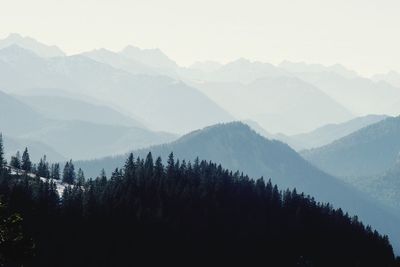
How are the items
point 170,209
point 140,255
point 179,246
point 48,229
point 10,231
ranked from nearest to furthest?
1. point 10,231
2. point 48,229
3. point 140,255
4. point 179,246
5. point 170,209

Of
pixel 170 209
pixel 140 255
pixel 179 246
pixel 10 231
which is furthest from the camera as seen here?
pixel 170 209

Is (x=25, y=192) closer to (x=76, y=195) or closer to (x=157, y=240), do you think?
(x=76, y=195)

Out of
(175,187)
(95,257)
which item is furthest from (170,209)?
(95,257)

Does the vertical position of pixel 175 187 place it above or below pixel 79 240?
above

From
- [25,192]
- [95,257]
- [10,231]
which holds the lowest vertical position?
[10,231]

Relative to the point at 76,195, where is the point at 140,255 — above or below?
below

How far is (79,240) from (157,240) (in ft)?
69.4

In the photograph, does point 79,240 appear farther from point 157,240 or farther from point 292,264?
point 292,264

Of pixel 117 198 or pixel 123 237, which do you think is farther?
pixel 117 198

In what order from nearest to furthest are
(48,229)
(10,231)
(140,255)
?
(10,231) < (48,229) < (140,255)

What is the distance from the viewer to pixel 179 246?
168125 mm

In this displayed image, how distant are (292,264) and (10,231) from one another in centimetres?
14538

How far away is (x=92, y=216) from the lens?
15712cm

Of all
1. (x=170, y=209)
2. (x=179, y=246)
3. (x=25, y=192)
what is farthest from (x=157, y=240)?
(x=25, y=192)
